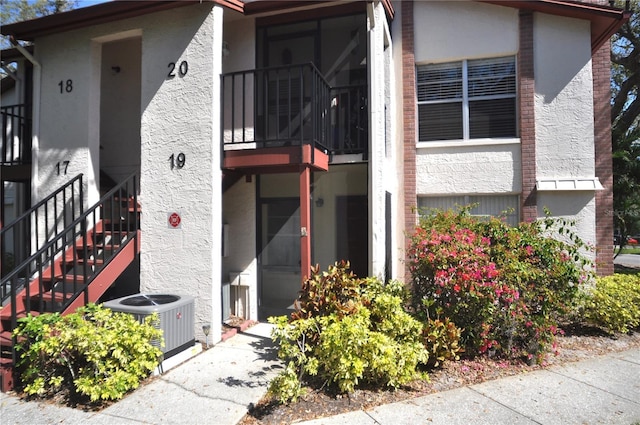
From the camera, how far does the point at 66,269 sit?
560 centimetres

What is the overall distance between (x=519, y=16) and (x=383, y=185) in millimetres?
4570

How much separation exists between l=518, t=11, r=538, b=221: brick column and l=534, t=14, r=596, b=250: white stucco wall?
0.10 metres

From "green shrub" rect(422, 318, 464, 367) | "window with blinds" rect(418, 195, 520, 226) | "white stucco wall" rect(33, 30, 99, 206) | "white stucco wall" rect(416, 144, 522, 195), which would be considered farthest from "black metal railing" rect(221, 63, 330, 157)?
"green shrub" rect(422, 318, 464, 367)

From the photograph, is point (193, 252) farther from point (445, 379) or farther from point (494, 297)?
point (494, 297)

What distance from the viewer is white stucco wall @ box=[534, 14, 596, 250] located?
7.31 metres

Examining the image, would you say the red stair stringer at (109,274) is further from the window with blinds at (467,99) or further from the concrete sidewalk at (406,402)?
the window with blinds at (467,99)

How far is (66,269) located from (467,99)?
7837 millimetres

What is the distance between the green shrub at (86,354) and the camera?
3.88 meters

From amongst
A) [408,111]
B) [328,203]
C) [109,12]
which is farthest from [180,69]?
[408,111]

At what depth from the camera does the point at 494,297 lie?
185 inches

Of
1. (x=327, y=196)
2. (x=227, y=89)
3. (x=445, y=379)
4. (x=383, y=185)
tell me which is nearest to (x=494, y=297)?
(x=445, y=379)

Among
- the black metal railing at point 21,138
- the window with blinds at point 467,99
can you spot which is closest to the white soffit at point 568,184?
the window with blinds at point 467,99

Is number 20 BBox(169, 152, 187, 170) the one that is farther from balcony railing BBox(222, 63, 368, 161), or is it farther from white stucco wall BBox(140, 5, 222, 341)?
balcony railing BBox(222, 63, 368, 161)

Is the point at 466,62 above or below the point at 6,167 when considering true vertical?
above
